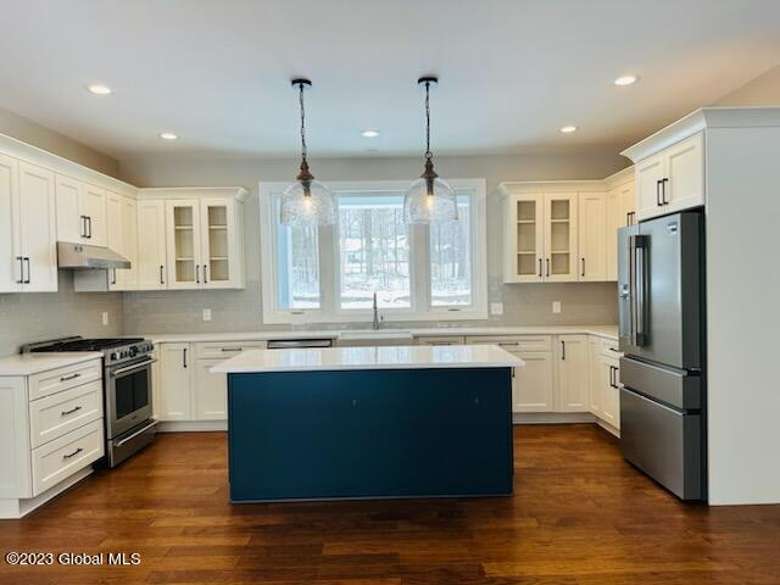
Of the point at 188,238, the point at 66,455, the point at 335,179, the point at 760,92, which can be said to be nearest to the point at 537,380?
→ the point at 760,92

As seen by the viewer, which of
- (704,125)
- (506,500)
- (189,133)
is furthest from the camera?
(189,133)

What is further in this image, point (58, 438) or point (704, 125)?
point (58, 438)

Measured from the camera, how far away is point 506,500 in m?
3.08

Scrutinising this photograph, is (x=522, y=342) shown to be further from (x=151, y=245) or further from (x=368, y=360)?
(x=151, y=245)

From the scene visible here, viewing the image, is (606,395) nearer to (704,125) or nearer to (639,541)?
A: (639,541)

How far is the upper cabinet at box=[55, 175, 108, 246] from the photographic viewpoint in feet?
12.5

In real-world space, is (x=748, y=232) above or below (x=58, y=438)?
above

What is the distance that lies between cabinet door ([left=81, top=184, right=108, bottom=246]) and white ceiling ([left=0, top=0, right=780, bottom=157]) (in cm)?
55

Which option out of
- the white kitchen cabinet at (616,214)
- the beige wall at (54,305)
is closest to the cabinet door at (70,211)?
the beige wall at (54,305)

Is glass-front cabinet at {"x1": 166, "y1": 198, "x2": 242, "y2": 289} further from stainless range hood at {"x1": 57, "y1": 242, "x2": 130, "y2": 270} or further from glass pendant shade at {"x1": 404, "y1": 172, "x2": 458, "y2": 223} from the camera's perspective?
glass pendant shade at {"x1": 404, "y1": 172, "x2": 458, "y2": 223}

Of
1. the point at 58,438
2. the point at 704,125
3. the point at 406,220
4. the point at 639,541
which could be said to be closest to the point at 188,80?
the point at 406,220

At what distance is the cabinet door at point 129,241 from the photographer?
15.2 ft

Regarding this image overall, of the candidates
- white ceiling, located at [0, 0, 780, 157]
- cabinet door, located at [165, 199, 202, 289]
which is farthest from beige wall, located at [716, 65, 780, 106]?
cabinet door, located at [165, 199, 202, 289]

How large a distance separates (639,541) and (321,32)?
3.26 meters
